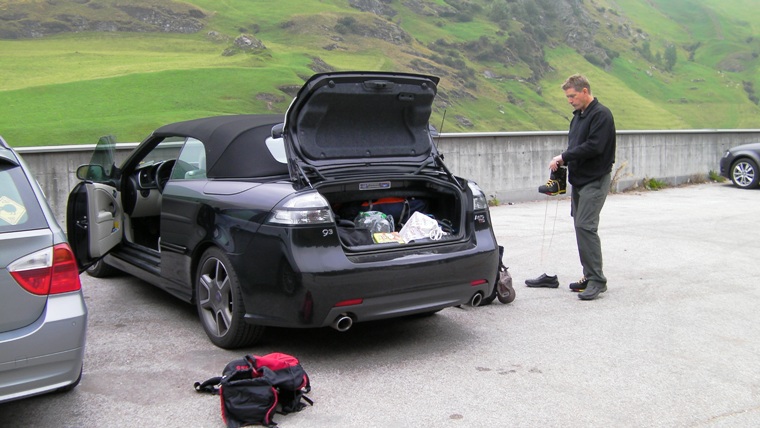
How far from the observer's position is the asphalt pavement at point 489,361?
13.9 feet

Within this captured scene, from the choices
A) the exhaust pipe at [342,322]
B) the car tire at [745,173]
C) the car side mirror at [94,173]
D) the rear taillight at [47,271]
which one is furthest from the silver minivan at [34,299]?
the car tire at [745,173]

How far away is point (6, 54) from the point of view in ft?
137

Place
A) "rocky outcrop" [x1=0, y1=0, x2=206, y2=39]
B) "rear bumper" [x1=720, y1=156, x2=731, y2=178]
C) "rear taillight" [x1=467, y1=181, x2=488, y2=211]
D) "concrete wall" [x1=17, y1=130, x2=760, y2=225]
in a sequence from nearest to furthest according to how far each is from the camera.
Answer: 1. "rear taillight" [x1=467, y1=181, x2=488, y2=211]
2. "concrete wall" [x1=17, y1=130, x2=760, y2=225]
3. "rear bumper" [x1=720, y1=156, x2=731, y2=178]
4. "rocky outcrop" [x1=0, y1=0, x2=206, y2=39]

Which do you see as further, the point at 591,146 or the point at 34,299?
the point at 591,146

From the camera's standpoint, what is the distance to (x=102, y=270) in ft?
25.8

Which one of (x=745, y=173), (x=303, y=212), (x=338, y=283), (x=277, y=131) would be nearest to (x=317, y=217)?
(x=303, y=212)

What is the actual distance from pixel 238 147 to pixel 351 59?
48.9 m

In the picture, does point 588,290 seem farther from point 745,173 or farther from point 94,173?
point 745,173

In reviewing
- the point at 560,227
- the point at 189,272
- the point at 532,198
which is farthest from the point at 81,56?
the point at 189,272

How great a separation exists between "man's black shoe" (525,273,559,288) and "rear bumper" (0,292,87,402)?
470 cm

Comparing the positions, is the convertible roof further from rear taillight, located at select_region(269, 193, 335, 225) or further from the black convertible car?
rear taillight, located at select_region(269, 193, 335, 225)

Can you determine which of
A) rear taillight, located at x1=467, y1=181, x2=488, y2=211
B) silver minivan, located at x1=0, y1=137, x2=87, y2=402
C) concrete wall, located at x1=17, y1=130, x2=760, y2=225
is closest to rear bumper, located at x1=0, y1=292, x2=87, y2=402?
silver minivan, located at x1=0, y1=137, x2=87, y2=402

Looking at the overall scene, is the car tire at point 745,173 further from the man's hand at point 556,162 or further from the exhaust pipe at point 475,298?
the exhaust pipe at point 475,298

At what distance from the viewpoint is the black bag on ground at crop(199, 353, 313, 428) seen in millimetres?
4035
